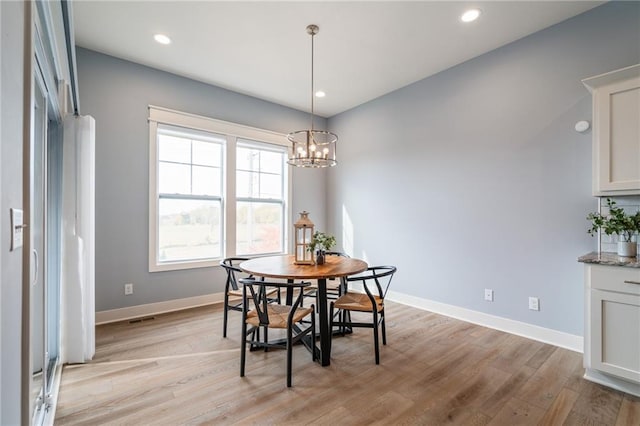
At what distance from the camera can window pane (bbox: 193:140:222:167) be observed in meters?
4.07

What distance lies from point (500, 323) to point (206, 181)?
4.04 metres

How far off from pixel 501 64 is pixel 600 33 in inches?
31.1

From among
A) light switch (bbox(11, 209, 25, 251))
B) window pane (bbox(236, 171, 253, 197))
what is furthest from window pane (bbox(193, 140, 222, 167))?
light switch (bbox(11, 209, 25, 251))

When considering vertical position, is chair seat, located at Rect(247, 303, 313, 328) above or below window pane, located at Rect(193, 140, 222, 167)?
below

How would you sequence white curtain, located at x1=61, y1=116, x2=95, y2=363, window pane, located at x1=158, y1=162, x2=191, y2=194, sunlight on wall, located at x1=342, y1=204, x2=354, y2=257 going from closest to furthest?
white curtain, located at x1=61, y1=116, x2=95, y2=363 → window pane, located at x1=158, y1=162, x2=191, y2=194 → sunlight on wall, located at x1=342, y1=204, x2=354, y2=257

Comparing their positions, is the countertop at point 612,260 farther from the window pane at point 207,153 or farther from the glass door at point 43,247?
the window pane at point 207,153

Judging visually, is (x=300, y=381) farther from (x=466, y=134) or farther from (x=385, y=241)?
(x=466, y=134)

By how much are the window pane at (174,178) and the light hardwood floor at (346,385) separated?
176 centimetres

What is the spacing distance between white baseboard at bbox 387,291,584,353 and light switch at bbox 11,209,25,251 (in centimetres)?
385

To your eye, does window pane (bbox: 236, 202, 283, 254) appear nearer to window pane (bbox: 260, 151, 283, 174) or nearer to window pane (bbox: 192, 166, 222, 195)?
window pane (bbox: 192, 166, 222, 195)

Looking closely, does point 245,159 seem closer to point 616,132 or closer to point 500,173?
point 500,173

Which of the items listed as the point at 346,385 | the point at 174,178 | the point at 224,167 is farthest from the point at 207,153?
the point at 346,385

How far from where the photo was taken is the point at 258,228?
184 inches

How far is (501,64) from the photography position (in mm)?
3207
